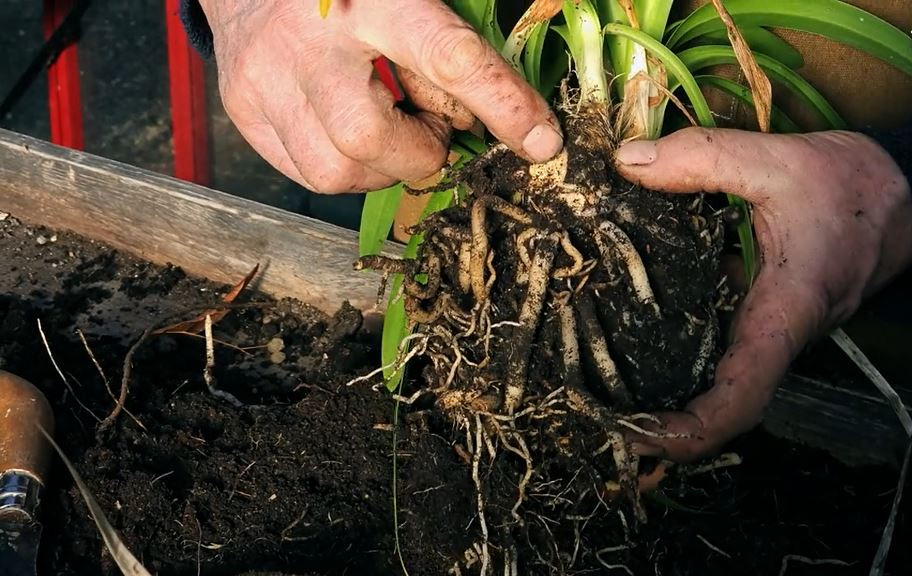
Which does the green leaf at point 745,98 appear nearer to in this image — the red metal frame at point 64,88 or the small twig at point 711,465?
the small twig at point 711,465

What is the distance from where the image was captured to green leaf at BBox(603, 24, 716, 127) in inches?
34.7

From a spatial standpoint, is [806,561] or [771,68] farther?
[771,68]

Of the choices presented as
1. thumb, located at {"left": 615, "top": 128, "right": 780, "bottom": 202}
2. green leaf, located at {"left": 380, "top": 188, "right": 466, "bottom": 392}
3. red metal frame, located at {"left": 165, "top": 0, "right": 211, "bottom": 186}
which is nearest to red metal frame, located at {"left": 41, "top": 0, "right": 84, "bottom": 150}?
red metal frame, located at {"left": 165, "top": 0, "right": 211, "bottom": 186}

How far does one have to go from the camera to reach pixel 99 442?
0.99 meters

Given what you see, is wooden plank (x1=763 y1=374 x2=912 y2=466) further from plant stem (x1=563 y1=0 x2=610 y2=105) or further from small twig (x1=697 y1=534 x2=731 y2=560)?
plant stem (x1=563 y1=0 x2=610 y2=105)

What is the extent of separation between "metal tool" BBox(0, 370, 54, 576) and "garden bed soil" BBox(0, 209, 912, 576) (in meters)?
0.03

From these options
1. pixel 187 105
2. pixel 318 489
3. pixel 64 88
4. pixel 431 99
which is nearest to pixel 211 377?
pixel 318 489

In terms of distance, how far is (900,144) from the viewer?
3.09 ft

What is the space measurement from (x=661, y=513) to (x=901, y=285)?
20.8 inches

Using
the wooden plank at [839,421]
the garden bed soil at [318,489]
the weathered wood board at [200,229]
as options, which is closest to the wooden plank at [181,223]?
the weathered wood board at [200,229]

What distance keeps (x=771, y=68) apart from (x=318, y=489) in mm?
681

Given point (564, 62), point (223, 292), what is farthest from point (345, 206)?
point (564, 62)

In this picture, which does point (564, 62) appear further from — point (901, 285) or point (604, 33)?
point (901, 285)

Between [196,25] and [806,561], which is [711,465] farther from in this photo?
[196,25]
